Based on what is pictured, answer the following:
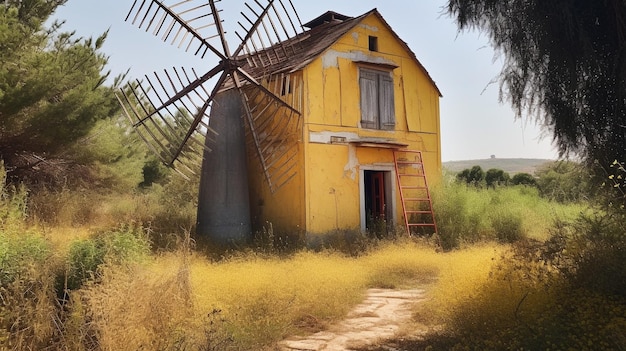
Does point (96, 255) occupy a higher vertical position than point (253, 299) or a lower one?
higher

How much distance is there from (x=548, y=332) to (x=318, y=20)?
438 inches

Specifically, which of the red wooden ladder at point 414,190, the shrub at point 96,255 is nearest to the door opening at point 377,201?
the red wooden ladder at point 414,190

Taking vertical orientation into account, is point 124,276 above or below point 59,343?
above

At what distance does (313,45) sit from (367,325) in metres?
8.14

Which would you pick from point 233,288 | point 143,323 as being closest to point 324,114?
point 233,288

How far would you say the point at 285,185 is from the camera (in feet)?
36.1

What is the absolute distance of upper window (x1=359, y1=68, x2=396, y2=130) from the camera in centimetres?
1155

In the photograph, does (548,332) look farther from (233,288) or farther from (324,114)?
(324,114)

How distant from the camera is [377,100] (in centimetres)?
1175

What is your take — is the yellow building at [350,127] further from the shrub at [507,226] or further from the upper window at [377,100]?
the shrub at [507,226]

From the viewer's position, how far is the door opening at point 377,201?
11367mm

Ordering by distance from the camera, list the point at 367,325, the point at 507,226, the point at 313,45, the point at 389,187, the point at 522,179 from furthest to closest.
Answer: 1. the point at 522,179
2. the point at 313,45
3. the point at 389,187
4. the point at 507,226
5. the point at 367,325

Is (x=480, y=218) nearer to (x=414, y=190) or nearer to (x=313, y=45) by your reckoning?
(x=414, y=190)

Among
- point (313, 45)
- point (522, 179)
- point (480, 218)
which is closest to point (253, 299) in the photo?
point (480, 218)
